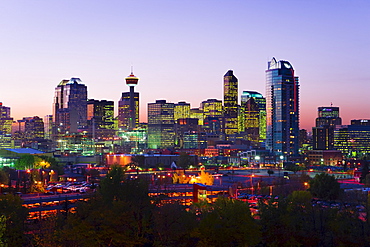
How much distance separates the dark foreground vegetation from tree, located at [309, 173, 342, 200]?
3047 centimetres

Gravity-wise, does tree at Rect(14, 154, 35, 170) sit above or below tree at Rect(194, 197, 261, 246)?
above

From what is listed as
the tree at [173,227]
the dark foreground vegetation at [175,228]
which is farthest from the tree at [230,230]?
the tree at [173,227]

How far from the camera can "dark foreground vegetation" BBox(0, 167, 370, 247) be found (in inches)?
1567

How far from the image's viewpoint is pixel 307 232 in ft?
145

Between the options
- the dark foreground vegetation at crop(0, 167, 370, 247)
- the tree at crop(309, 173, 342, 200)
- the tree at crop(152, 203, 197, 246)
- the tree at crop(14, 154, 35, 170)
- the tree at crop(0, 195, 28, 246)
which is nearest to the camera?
the dark foreground vegetation at crop(0, 167, 370, 247)

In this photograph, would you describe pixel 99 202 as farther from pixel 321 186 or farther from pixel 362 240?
pixel 321 186

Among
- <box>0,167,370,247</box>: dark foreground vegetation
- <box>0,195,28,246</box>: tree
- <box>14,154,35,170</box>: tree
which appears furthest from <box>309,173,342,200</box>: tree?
<box>14,154,35,170</box>: tree

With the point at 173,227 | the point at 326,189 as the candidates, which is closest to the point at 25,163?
the point at 326,189

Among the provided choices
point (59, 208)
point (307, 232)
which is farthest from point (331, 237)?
point (59, 208)

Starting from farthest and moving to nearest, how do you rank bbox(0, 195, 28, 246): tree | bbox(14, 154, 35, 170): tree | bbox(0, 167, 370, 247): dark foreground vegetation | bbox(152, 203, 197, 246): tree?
bbox(14, 154, 35, 170): tree
bbox(0, 195, 28, 246): tree
bbox(152, 203, 197, 246): tree
bbox(0, 167, 370, 247): dark foreground vegetation

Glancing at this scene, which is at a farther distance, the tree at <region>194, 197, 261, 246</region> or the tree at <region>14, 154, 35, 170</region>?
the tree at <region>14, 154, 35, 170</region>

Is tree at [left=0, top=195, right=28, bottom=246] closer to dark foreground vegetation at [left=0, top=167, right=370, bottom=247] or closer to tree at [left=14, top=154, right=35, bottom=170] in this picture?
dark foreground vegetation at [left=0, top=167, right=370, bottom=247]

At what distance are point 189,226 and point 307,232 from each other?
400 inches

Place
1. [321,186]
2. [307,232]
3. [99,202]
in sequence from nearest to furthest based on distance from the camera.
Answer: [307,232] → [99,202] → [321,186]
